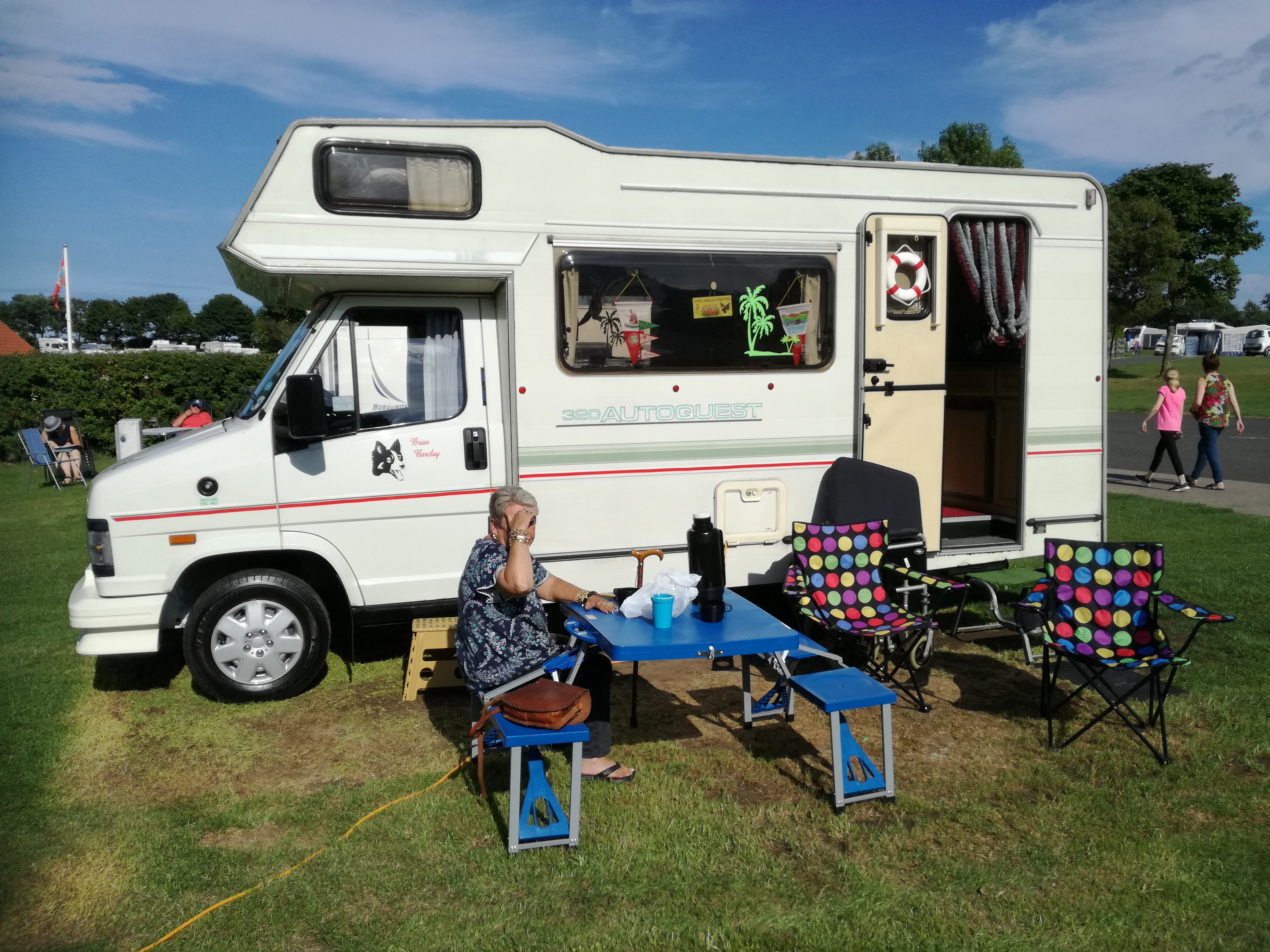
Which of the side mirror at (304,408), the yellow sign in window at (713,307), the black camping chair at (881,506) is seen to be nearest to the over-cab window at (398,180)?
the side mirror at (304,408)

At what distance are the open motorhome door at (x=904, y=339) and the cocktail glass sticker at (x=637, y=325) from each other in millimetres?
1383

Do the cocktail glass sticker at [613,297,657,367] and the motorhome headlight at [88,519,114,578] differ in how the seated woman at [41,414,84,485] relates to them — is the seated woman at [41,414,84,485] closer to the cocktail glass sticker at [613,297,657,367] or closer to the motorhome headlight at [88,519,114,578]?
the motorhome headlight at [88,519,114,578]

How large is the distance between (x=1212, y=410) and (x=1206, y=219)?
101 feet

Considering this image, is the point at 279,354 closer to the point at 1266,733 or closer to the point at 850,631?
the point at 850,631

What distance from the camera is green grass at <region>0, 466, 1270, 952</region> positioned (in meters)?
3.21

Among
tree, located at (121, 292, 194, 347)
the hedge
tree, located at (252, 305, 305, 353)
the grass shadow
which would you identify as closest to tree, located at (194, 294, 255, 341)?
tree, located at (121, 292, 194, 347)

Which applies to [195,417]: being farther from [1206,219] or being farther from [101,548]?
[1206,219]

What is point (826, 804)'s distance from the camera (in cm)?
406

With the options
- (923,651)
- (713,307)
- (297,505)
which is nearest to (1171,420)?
(923,651)

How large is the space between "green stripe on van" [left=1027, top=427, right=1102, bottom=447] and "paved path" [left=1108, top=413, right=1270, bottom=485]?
17.0 feet

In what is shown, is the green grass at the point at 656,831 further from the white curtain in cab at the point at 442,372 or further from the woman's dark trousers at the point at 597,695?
the white curtain in cab at the point at 442,372

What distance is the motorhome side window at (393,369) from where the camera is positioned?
5.25 metres

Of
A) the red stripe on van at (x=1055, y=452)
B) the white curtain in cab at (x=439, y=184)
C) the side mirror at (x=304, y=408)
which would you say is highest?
the white curtain in cab at (x=439, y=184)

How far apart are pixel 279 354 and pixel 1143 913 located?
16.1 ft
